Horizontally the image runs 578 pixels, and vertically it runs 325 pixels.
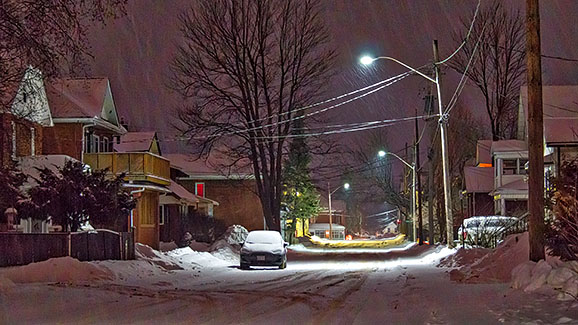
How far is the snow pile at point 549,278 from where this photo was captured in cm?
1259

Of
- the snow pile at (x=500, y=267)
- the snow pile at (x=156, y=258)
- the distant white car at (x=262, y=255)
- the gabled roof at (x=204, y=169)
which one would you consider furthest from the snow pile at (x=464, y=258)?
the gabled roof at (x=204, y=169)

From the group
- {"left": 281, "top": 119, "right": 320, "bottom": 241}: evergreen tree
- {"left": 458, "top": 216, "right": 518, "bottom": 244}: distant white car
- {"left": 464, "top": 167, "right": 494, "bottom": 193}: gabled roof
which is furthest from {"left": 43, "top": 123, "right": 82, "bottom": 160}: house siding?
{"left": 281, "top": 119, "right": 320, "bottom": 241}: evergreen tree

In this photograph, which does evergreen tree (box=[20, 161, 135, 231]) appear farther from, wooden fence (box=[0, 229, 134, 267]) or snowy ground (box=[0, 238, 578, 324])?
snowy ground (box=[0, 238, 578, 324])

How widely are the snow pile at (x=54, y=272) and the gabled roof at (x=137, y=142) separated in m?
25.8

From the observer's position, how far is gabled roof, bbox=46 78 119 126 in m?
35.7

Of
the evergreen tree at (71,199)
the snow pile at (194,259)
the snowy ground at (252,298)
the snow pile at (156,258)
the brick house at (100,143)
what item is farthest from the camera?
the brick house at (100,143)

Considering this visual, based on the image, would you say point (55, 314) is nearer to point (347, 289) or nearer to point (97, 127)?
point (347, 289)

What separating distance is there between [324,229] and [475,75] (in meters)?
62.6

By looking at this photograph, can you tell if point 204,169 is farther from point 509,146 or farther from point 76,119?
point 76,119

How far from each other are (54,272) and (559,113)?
3076 centimetres

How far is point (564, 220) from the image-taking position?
15.2 metres

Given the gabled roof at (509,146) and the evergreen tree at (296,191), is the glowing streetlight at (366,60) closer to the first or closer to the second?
the gabled roof at (509,146)

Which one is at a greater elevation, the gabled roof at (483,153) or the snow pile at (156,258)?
the gabled roof at (483,153)

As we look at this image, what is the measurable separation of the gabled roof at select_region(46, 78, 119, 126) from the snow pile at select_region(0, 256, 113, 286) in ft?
51.4
